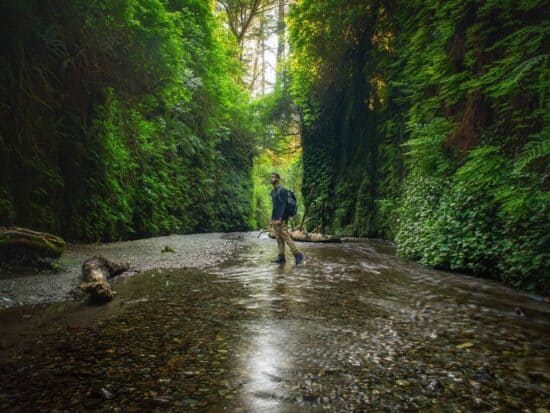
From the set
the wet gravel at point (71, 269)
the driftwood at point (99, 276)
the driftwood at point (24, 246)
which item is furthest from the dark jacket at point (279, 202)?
the driftwood at point (24, 246)

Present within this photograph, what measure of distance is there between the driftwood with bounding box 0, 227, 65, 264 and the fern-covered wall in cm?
790

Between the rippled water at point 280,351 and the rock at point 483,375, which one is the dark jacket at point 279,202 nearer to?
the rippled water at point 280,351

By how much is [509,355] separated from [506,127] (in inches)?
225

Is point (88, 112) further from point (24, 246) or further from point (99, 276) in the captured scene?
point (99, 276)

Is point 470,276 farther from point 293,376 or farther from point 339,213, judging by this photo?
point 339,213

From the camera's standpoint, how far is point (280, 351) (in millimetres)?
3344

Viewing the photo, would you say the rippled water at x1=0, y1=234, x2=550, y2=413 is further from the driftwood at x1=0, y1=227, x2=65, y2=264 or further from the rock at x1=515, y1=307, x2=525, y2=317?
the driftwood at x1=0, y1=227, x2=65, y2=264

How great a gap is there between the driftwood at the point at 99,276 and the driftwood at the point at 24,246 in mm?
1027

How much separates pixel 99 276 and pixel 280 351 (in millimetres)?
3565

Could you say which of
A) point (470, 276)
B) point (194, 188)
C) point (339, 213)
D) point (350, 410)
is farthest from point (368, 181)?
point (350, 410)

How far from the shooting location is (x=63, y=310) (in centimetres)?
444

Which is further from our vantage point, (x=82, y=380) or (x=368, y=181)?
(x=368, y=181)

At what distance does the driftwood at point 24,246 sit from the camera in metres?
6.11

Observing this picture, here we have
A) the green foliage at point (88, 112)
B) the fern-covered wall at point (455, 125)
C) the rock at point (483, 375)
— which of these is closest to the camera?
the rock at point (483, 375)
